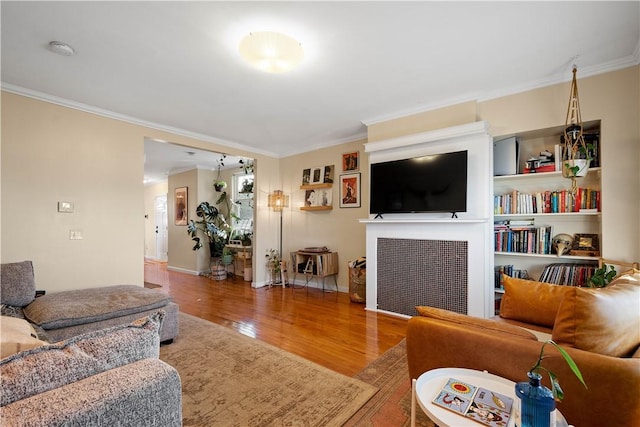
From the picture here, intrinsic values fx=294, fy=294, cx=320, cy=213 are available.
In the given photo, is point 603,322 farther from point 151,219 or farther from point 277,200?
point 151,219

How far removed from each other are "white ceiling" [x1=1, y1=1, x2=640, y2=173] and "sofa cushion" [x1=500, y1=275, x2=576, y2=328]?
1832 mm

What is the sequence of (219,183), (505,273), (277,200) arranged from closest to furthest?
1. (505,273)
2. (277,200)
3. (219,183)

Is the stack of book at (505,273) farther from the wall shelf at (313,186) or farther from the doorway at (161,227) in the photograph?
the doorway at (161,227)

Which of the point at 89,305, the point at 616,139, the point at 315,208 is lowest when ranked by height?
the point at 89,305

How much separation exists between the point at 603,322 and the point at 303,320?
109 inches

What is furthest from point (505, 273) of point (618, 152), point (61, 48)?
point (61, 48)

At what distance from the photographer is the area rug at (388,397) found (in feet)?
5.63

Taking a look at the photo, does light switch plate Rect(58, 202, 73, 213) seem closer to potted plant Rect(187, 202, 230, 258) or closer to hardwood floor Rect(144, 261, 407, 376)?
hardwood floor Rect(144, 261, 407, 376)

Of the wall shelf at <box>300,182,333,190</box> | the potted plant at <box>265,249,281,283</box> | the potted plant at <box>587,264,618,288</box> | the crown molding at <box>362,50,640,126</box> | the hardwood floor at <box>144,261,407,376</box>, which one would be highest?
the crown molding at <box>362,50,640,126</box>

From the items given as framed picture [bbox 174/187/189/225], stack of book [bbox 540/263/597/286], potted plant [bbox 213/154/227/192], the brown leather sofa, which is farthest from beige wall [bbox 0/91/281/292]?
stack of book [bbox 540/263/597/286]

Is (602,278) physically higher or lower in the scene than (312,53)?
lower

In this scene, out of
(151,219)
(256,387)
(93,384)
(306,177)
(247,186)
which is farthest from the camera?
(151,219)

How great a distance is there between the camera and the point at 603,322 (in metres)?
1.19

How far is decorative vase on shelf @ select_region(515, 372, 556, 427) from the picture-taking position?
2.96 ft
